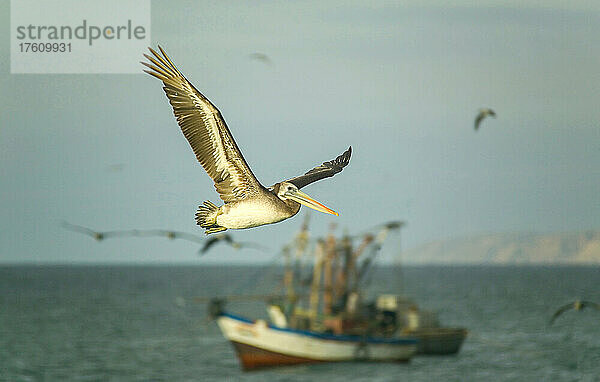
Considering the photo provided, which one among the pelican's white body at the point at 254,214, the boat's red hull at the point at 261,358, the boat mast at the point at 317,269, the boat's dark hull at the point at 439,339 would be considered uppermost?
the boat mast at the point at 317,269

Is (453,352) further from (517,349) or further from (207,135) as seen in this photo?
A: (207,135)

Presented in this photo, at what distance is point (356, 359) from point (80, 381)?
29.2 meters

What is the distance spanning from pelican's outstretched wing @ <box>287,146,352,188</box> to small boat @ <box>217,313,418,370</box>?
190 feet

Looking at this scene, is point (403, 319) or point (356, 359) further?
point (403, 319)

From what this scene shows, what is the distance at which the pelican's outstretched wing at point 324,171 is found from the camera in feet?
42.6

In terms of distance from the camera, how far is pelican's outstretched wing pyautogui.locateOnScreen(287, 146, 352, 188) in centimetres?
1299

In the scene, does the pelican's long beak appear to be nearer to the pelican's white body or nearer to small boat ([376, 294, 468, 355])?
the pelican's white body

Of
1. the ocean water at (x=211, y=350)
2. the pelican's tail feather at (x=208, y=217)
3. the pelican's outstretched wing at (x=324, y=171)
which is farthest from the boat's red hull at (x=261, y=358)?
the pelican's tail feather at (x=208, y=217)

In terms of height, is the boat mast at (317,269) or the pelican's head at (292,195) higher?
the boat mast at (317,269)

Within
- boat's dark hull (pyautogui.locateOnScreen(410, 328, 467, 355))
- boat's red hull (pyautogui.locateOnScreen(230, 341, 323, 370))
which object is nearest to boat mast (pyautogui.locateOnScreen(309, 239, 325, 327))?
boat's red hull (pyautogui.locateOnScreen(230, 341, 323, 370))

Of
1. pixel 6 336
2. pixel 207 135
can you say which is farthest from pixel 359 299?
pixel 6 336

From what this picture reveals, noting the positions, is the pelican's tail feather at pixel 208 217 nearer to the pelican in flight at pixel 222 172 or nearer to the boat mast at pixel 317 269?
the pelican in flight at pixel 222 172

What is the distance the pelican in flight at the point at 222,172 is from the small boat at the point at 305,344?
61922mm

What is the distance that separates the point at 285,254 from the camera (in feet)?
Result: 220
